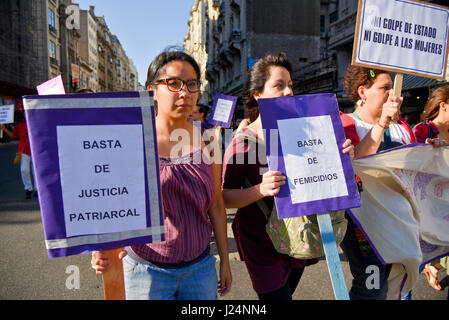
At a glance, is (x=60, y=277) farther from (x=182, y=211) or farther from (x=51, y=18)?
(x=51, y=18)

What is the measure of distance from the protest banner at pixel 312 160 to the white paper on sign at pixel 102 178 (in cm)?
67

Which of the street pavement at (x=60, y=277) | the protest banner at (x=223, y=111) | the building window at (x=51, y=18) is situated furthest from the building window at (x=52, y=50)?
the street pavement at (x=60, y=277)

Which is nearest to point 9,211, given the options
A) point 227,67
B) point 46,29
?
point 227,67

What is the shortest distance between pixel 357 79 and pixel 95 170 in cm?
189

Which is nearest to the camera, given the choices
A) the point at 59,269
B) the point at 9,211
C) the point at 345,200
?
the point at 345,200

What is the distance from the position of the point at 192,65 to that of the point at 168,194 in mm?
724

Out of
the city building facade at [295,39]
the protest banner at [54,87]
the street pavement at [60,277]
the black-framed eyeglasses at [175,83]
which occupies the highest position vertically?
the city building facade at [295,39]

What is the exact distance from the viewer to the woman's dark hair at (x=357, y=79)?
2.21m

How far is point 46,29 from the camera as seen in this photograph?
36875mm

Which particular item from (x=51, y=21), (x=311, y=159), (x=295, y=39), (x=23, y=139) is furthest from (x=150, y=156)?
(x=51, y=21)

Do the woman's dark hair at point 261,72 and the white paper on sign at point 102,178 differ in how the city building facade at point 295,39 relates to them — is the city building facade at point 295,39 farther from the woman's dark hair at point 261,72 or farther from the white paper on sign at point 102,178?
the white paper on sign at point 102,178

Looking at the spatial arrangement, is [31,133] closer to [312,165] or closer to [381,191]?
[312,165]

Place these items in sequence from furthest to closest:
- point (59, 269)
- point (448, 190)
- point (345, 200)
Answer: point (59, 269) < point (448, 190) < point (345, 200)

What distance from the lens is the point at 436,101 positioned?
10.2ft
